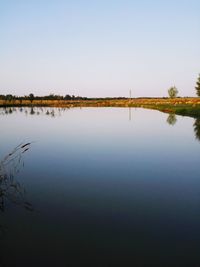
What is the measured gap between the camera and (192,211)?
8.37 metres

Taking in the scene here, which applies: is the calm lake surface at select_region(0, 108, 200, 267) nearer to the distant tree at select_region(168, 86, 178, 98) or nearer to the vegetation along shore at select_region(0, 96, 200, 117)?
the vegetation along shore at select_region(0, 96, 200, 117)

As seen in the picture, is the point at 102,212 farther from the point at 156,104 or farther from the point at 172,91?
the point at 172,91

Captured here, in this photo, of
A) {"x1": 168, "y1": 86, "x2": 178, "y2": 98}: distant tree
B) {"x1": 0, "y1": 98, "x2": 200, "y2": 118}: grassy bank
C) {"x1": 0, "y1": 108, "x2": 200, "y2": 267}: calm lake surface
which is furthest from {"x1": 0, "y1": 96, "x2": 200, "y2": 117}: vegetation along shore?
{"x1": 0, "y1": 108, "x2": 200, "y2": 267}: calm lake surface

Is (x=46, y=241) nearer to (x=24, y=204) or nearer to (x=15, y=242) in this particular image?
(x=15, y=242)

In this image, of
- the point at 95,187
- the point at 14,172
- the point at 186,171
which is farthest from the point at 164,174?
the point at 14,172

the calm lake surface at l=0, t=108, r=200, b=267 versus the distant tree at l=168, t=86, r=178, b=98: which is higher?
the distant tree at l=168, t=86, r=178, b=98

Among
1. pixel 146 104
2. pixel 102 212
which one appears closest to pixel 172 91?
pixel 146 104

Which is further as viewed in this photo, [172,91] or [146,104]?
[172,91]

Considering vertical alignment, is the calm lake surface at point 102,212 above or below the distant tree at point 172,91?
below

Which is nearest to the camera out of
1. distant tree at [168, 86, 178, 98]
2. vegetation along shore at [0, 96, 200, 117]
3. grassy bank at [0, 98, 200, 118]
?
vegetation along shore at [0, 96, 200, 117]

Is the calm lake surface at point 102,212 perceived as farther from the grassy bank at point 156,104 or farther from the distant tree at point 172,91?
the distant tree at point 172,91

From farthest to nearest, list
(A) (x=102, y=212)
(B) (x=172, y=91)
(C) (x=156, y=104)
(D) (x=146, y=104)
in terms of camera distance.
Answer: (B) (x=172, y=91)
(D) (x=146, y=104)
(C) (x=156, y=104)
(A) (x=102, y=212)

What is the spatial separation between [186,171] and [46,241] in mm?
7878

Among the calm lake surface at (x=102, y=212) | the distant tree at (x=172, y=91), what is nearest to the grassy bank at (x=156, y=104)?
the distant tree at (x=172, y=91)
